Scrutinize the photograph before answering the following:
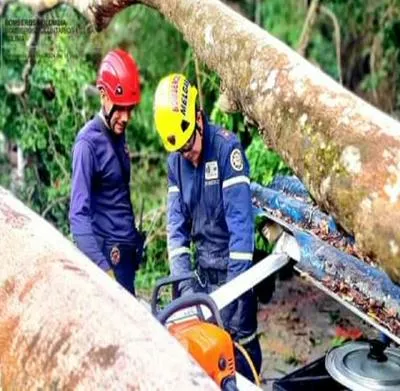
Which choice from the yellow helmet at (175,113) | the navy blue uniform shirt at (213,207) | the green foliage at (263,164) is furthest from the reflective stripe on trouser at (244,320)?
the green foliage at (263,164)

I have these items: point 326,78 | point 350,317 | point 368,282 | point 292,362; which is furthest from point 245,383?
point 350,317

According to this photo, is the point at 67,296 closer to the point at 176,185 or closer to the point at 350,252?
the point at 350,252

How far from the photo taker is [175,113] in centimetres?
372

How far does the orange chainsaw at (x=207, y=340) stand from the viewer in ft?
8.30

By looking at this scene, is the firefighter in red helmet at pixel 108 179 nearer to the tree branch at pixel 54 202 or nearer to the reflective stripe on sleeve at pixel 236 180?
the reflective stripe on sleeve at pixel 236 180

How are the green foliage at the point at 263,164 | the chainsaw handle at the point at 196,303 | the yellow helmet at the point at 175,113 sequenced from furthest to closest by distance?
the green foliage at the point at 263,164
the yellow helmet at the point at 175,113
the chainsaw handle at the point at 196,303

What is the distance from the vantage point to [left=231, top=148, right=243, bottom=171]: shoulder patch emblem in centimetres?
383

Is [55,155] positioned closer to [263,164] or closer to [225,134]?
[263,164]

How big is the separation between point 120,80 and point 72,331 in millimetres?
2875

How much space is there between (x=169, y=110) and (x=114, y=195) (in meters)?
0.77

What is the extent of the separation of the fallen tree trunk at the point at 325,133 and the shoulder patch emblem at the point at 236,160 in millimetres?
741

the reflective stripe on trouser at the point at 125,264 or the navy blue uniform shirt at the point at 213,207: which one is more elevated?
the navy blue uniform shirt at the point at 213,207

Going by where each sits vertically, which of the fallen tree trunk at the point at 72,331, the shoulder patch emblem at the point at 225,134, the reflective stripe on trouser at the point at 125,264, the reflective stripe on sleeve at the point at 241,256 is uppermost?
the fallen tree trunk at the point at 72,331

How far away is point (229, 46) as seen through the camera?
3121 mm
